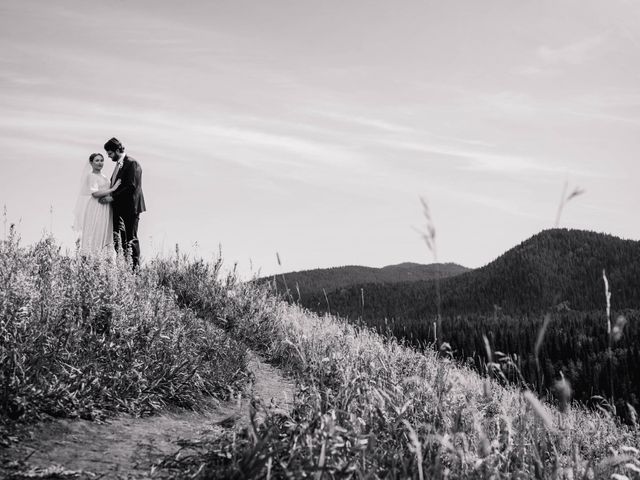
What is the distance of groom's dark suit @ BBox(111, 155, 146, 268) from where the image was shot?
11.1 meters

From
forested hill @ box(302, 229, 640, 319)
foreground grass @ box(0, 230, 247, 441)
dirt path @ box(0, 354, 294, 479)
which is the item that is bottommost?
dirt path @ box(0, 354, 294, 479)

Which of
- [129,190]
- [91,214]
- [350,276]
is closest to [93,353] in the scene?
[129,190]

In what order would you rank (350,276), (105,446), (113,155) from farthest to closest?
(350,276)
(113,155)
(105,446)

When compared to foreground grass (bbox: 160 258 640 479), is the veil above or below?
above

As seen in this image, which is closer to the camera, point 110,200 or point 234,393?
point 234,393

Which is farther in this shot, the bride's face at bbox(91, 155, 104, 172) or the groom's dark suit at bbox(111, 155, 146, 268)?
the bride's face at bbox(91, 155, 104, 172)

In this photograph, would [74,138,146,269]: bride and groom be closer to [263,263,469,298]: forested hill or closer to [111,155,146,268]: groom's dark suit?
[111,155,146,268]: groom's dark suit

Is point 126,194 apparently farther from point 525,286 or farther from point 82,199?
point 525,286

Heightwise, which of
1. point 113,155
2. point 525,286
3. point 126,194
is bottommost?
point 525,286

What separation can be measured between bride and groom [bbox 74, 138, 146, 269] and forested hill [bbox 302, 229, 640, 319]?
2451 cm

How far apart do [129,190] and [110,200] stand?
402 mm

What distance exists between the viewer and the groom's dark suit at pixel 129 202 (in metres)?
11.1

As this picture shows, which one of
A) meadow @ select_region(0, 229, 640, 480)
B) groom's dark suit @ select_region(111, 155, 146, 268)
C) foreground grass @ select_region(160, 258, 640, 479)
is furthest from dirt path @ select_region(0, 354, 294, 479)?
groom's dark suit @ select_region(111, 155, 146, 268)

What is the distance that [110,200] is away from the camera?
11.2m
